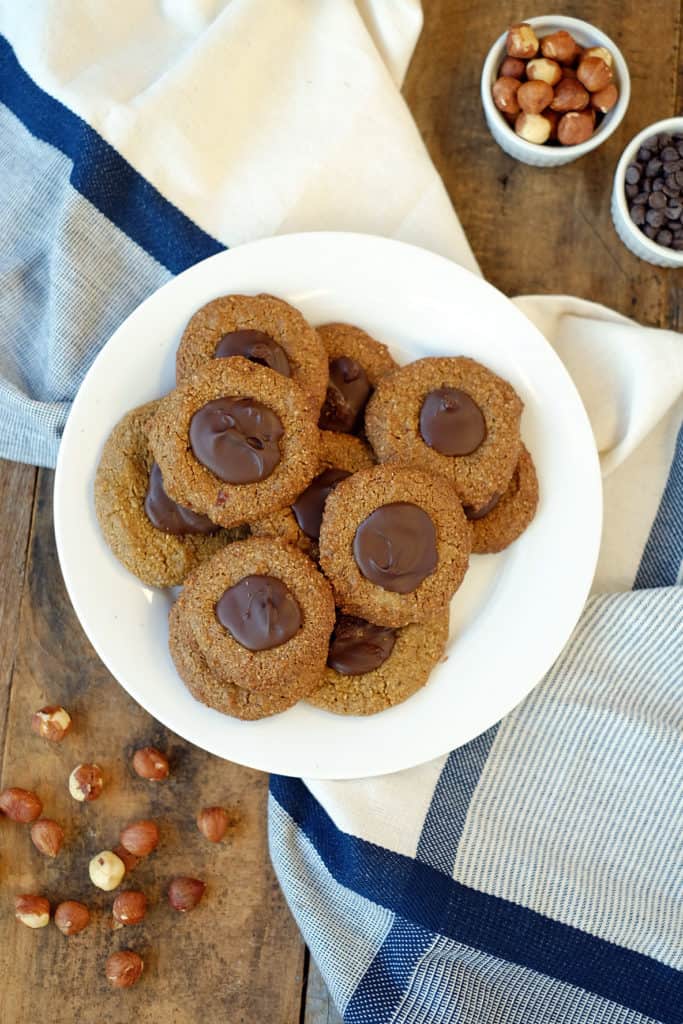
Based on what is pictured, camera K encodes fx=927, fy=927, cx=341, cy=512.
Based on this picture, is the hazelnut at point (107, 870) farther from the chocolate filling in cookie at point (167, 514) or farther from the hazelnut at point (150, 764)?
the chocolate filling in cookie at point (167, 514)

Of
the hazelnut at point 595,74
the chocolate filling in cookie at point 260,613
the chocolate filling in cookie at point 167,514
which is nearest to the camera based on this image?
the chocolate filling in cookie at point 260,613

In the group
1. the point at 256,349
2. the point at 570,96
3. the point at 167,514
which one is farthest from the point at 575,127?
the point at 167,514

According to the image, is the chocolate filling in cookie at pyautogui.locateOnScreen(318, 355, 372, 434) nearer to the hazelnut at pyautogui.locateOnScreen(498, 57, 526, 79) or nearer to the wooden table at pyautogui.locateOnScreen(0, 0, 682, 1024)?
the wooden table at pyautogui.locateOnScreen(0, 0, 682, 1024)

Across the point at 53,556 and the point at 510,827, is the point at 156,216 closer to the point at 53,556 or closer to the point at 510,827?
the point at 53,556

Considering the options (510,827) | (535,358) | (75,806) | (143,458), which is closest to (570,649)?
(510,827)

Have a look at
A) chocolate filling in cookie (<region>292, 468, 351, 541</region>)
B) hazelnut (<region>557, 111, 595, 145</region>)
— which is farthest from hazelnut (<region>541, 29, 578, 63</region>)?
chocolate filling in cookie (<region>292, 468, 351, 541</region>)

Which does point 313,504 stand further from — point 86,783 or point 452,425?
point 86,783

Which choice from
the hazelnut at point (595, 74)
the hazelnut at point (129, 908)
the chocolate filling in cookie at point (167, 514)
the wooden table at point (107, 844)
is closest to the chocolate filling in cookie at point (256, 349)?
the chocolate filling in cookie at point (167, 514)

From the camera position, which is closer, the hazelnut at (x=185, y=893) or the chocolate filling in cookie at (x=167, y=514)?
the chocolate filling in cookie at (x=167, y=514)
